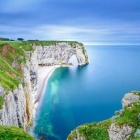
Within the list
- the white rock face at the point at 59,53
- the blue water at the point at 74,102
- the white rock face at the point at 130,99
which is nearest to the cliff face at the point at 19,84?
the white rock face at the point at 59,53

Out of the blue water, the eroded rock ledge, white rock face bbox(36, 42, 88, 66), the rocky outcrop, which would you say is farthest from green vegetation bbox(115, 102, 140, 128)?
white rock face bbox(36, 42, 88, 66)

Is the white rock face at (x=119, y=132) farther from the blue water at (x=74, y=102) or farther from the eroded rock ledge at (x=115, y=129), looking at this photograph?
the blue water at (x=74, y=102)

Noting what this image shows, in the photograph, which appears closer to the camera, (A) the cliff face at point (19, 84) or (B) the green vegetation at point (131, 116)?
(B) the green vegetation at point (131, 116)

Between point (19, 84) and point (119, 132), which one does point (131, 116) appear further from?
point (19, 84)

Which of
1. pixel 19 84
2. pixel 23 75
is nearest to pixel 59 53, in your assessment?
pixel 23 75

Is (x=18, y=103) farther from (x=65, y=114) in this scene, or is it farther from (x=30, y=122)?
(x=65, y=114)
